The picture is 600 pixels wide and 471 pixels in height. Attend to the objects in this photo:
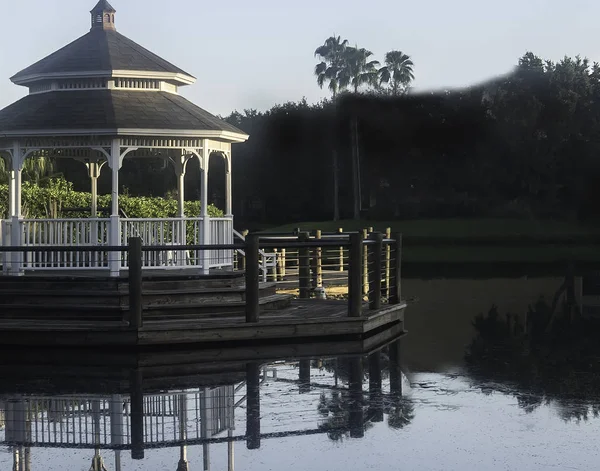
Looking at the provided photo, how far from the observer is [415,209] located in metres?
62.3

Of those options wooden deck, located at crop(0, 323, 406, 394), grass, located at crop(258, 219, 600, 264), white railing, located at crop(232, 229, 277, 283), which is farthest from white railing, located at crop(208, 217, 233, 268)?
grass, located at crop(258, 219, 600, 264)

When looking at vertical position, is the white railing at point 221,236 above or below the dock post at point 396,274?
above

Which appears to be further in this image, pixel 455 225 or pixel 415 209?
pixel 415 209

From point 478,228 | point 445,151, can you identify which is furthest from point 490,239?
point 445,151

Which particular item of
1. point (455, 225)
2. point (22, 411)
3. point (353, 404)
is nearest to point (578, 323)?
point (353, 404)

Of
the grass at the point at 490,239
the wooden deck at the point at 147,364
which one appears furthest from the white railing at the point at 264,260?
the grass at the point at 490,239

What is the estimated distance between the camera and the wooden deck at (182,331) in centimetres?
1480

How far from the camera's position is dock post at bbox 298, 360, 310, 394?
1169cm

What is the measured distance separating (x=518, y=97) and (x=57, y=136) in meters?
46.5

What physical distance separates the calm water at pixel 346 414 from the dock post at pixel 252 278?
151 cm

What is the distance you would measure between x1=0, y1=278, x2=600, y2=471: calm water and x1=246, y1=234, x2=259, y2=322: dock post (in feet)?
4.97

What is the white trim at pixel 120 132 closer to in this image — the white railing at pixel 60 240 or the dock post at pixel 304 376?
the white railing at pixel 60 240

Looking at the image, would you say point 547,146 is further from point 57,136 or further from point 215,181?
point 57,136

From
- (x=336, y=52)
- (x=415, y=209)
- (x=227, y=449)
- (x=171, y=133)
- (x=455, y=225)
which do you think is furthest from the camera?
(x=336, y=52)
